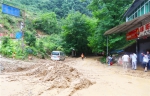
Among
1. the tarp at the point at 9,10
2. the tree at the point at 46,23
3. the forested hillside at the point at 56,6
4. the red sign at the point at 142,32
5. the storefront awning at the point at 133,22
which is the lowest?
the red sign at the point at 142,32

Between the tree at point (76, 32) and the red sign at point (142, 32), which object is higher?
the tree at point (76, 32)

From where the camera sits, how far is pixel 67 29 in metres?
38.5

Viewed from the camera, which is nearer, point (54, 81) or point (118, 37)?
point (54, 81)

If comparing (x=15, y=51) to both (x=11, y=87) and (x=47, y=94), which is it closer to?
(x=11, y=87)

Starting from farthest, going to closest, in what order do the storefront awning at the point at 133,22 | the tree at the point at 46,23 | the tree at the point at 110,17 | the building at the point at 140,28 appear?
1. the tree at the point at 46,23
2. the tree at the point at 110,17
3. the building at the point at 140,28
4. the storefront awning at the point at 133,22

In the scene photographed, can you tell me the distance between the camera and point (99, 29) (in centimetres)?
2495

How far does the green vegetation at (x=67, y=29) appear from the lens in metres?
24.2

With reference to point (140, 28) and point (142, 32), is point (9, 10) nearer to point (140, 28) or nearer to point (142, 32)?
point (140, 28)

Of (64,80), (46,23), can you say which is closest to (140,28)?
(64,80)

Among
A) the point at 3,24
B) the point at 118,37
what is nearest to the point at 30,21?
the point at 3,24

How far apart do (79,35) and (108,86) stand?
28.2m

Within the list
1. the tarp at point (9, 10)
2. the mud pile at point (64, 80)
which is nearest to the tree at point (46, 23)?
the tarp at point (9, 10)

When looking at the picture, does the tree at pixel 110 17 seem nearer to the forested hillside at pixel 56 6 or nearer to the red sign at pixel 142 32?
the red sign at pixel 142 32

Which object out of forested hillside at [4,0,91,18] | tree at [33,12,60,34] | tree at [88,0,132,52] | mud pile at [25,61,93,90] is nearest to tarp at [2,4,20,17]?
mud pile at [25,61,93,90]
